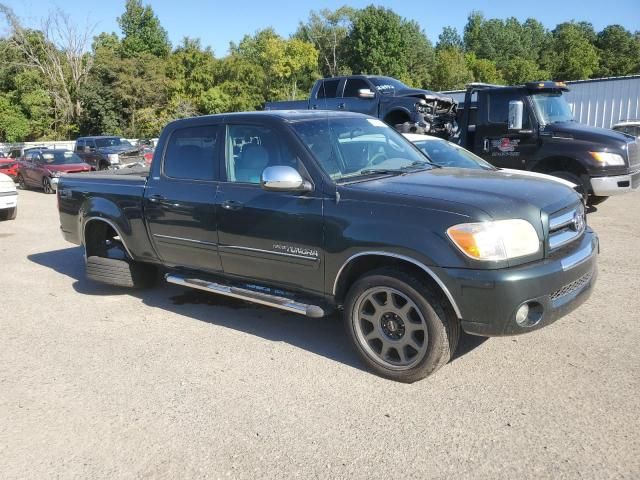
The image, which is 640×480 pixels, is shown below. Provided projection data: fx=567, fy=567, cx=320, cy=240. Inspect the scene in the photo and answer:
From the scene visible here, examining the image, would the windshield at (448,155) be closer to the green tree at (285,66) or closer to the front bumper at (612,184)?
the front bumper at (612,184)

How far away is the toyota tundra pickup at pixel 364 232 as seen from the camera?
353cm

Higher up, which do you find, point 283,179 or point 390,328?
point 283,179

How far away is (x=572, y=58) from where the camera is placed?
243 ft

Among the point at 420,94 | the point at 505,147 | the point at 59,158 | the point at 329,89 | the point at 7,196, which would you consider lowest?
the point at 7,196

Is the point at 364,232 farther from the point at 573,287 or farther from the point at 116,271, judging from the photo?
the point at 116,271

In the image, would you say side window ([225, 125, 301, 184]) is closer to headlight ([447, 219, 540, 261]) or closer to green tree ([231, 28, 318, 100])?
headlight ([447, 219, 540, 261])

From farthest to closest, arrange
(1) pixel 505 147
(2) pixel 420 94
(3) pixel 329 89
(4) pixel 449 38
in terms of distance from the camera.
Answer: (4) pixel 449 38
(3) pixel 329 89
(2) pixel 420 94
(1) pixel 505 147

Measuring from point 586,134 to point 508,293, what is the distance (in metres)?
7.02

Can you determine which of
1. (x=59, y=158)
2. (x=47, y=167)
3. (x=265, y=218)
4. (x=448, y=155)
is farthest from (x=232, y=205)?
(x=59, y=158)

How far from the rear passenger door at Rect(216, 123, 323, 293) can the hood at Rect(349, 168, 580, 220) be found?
50 centimetres

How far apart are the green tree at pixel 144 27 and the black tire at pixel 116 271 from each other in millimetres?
77766

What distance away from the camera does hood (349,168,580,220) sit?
3.61 meters

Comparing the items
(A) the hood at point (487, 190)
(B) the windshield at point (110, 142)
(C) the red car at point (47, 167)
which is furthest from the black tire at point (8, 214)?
(A) the hood at point (487, 190)

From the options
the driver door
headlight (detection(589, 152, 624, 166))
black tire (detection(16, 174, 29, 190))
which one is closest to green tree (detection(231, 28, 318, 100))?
black tire (detection(16, 174, 29, 190))
